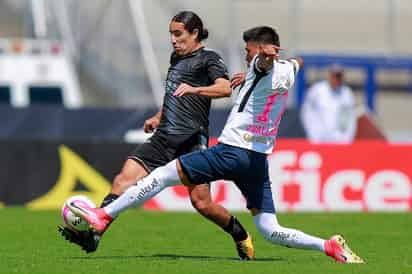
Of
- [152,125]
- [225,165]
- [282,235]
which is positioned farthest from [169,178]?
[152,125]

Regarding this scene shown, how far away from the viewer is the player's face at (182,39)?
41.1ft

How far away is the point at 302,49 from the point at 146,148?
15.4 m

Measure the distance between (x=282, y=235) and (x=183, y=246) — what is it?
2.49m

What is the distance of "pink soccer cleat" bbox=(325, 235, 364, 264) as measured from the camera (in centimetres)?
1166

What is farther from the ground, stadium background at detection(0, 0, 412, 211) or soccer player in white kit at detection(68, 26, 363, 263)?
soccer player in white kit at detection(68, 26, 363, 263)

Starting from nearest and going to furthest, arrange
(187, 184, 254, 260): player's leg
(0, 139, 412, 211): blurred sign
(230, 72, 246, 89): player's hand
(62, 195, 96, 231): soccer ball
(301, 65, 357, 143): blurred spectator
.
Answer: (62, 195, 96, 231): soccer ball → (230, 72, 246, 89): player's hand → (187, 184, 254, 260): player's leg → (0, 139, 412, 211): blurred sign → (301, 65, 357, 143): blurred spectator

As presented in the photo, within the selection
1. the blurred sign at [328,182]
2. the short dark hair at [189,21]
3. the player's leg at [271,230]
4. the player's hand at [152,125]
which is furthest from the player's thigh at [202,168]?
the blurred sign at [328,182]

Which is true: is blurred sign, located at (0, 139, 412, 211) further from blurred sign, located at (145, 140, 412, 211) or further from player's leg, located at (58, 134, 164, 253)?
player's leg, located at (58, 134, 164, 253)

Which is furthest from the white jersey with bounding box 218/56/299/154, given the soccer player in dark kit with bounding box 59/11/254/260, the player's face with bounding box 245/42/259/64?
the soccer player in dark kit with bounding box 59/11/254/260

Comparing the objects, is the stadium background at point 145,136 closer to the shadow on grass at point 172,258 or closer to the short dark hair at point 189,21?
the shadow on grass at point 172,258

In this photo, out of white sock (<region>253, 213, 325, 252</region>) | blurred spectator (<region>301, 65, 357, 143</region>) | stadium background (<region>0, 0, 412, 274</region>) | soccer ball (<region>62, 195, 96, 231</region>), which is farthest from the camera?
blurred spectator (<region>301, 65, 357, 143</region>)

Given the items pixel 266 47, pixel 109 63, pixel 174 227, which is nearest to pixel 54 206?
pixel 174 227

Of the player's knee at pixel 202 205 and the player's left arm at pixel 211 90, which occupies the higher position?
the player's left arm at pixel 211 90

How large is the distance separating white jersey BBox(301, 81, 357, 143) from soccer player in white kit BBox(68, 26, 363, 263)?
11.4 m
